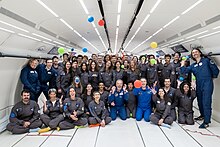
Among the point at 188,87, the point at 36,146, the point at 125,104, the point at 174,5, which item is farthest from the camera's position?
the point at 174,5

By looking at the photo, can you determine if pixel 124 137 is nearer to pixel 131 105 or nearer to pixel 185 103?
pixel 131 105

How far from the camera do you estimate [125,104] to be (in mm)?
5805

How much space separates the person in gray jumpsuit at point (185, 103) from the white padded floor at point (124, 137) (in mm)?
224

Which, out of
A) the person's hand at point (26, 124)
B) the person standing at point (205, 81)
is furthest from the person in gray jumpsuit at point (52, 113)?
the person standing at point (205, 81)

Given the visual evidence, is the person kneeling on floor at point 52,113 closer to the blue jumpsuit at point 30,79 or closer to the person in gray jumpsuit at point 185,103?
the blue jumpsuit at point 30,79

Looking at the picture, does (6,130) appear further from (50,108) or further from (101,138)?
(101,138)

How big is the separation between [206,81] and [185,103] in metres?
0.75

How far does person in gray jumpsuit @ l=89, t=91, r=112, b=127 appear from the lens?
4980 mm

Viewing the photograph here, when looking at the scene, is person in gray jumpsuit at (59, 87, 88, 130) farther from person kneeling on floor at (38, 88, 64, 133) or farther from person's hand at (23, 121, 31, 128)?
person's hand at (23, 121, 31, 128)

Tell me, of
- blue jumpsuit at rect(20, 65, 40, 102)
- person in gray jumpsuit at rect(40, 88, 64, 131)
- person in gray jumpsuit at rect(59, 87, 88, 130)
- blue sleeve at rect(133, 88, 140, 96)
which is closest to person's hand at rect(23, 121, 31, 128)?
person in gray jumpsuit at rect(40, 88, 64, 131)

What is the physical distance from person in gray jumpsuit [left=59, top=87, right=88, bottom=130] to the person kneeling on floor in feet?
0.46

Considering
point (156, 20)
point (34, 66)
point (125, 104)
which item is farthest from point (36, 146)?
point (156, 20)

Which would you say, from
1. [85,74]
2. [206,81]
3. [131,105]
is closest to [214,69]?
[206,81]

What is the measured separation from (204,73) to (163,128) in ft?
5.20
